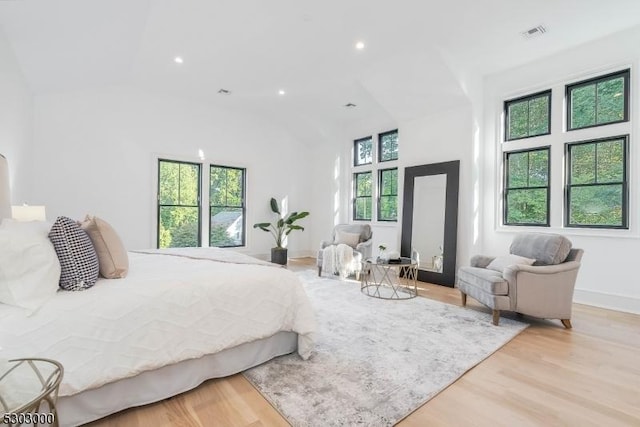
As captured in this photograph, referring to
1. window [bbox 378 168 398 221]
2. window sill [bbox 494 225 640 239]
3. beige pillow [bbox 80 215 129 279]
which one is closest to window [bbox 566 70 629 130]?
window sill [bbox 494 225 640 239]

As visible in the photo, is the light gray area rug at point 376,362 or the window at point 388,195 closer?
the light gray area rug at point 376,362

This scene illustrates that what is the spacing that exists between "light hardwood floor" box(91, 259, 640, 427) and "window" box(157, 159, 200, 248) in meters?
4.42

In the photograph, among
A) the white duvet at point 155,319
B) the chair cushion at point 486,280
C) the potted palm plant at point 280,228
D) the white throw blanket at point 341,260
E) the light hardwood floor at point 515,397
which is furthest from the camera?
the potted palm plant at point 280,228

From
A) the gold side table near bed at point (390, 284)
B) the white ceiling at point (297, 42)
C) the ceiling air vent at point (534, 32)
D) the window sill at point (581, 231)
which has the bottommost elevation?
the gold side table near bed at point (390, 284)

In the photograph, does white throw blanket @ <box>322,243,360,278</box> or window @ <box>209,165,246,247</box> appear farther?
window @ <box>209,165,246,247</box>

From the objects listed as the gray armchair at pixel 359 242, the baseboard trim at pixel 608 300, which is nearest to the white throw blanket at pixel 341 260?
the gray armchair at pixel 359 242

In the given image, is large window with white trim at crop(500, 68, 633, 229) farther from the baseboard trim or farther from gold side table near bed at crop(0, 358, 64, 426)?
gold side table near bed at crop(0, 358, 64, 426)

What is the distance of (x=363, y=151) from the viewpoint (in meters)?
6.98

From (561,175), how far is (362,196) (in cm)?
358

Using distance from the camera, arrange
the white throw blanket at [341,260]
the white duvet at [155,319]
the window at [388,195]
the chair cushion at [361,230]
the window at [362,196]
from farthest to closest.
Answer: the window at [362,196]
the window at [388,195]
the chair cushion at [361,230]
the white throw blanket at [341,260]
the white duvet at [155,319]

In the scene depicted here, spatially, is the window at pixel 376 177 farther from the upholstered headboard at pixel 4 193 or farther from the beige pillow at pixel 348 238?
the upholstered headboard at pixel 4 193

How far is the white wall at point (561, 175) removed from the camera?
3.66 m

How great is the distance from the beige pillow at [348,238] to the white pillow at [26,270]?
4.20m

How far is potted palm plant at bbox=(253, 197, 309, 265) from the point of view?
6605 millimetres
